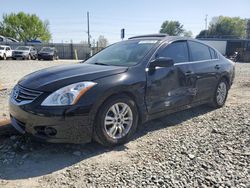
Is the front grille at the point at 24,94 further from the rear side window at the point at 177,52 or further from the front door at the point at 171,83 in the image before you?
the rear side window at the point at 177,52

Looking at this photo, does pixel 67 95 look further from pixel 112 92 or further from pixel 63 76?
pixel 112 92

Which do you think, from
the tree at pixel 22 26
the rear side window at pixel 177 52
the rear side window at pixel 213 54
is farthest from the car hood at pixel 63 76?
the tree at pixel 22 26

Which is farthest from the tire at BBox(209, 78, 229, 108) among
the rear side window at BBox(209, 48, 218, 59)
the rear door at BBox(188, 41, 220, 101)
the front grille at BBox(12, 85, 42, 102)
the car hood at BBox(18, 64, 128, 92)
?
the front grille at BBox(12, 85, 42, 102)

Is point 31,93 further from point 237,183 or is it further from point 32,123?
point 237,183

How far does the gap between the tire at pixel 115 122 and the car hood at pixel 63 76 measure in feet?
1.28

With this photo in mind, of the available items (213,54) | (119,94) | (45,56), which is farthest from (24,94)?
(45,56)

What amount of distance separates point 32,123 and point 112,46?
7.91ft

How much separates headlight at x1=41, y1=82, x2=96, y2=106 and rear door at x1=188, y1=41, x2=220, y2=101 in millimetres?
2292

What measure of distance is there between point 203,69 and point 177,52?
76 centimetres

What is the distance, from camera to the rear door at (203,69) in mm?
4992

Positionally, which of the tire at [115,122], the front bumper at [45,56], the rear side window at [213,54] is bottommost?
the tire at [115,122]

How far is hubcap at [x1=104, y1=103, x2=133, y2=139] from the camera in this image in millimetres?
3639

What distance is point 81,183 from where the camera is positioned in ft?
9.21

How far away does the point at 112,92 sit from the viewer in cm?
355
